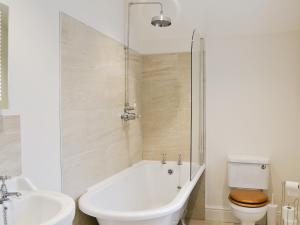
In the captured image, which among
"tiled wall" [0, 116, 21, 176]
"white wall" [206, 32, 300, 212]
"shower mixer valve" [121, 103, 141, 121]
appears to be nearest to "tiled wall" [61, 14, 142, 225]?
"shower mixer valve" [121, 103, 141, 121]

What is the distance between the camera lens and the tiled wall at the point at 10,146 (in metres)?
1.68

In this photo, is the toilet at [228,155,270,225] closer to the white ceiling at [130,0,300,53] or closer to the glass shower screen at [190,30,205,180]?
the glass shower screen at [190,30,205,180]

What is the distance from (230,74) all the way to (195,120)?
92cm

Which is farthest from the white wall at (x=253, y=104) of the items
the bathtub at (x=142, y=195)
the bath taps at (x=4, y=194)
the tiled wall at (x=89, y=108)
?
the bath taps at (x=4, y=194)

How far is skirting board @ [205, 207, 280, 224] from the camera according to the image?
389 centimetres

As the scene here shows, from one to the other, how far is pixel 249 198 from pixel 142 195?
120 cm

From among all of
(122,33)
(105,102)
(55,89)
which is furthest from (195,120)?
(55,89)

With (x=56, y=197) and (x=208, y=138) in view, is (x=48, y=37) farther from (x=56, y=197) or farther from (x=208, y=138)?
(x=208, y=138)

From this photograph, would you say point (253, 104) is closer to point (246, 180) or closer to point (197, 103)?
point (197, 103)

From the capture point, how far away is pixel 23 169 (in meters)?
1.87

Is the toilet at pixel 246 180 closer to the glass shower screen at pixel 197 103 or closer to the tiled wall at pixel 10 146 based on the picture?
the glass shower screen at pixel 197 103

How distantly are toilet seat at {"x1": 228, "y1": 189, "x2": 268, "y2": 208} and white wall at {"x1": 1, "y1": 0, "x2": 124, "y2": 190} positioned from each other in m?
2.01

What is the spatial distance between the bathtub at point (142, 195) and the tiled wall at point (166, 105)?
22 centimetres

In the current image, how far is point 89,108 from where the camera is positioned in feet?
8.70
